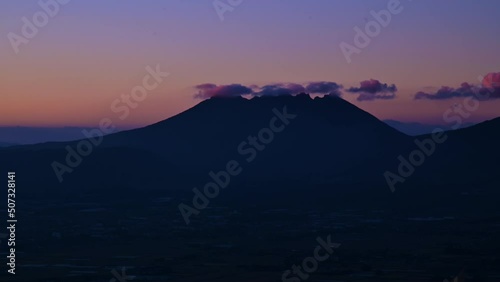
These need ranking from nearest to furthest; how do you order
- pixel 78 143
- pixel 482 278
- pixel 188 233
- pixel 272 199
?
pixel 482 278
pixel 188 233
pixel 272 199
pixel 78 143

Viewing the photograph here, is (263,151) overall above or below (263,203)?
above

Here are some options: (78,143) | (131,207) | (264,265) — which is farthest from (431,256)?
(78,143)

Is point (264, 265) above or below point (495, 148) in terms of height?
Answer: below

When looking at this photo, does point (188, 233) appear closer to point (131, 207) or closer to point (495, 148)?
point (131, 207)

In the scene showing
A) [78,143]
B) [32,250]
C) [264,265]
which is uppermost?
[78,143]

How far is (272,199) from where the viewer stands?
119m

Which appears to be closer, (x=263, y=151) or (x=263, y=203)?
(x=263, y=203)

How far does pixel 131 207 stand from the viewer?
102 m

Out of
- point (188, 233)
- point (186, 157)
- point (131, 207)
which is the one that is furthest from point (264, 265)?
point (186, 157)

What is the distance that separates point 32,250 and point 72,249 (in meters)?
2.88

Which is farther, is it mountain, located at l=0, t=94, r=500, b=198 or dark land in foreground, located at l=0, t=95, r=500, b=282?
mountain, located at l=0, t=94, r=500, b=198

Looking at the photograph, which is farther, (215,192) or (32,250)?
(215,192)

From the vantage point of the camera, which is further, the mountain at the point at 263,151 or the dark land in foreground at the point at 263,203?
the mountain at the point at 263,151

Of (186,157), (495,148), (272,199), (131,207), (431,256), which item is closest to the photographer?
(431,256)
